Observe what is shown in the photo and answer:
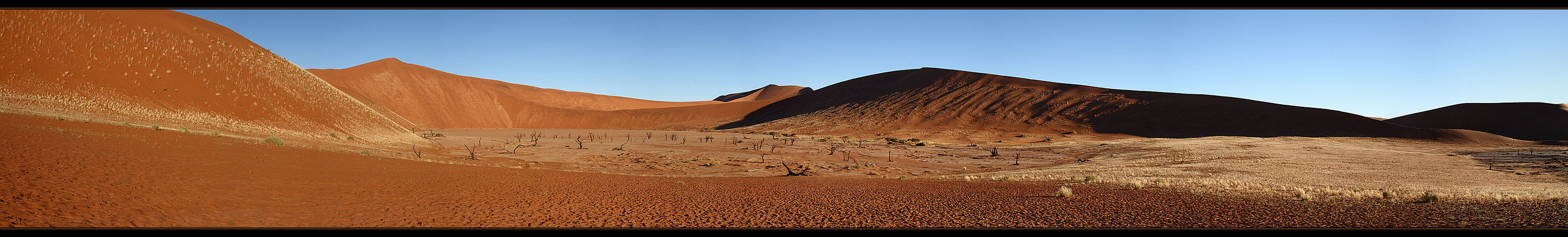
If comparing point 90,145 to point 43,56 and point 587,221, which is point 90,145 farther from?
point 43,56

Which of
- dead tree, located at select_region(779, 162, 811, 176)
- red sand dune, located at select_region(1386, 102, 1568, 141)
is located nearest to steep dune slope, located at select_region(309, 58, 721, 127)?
dead tree, located at select_region(779, 162, 811, 176)

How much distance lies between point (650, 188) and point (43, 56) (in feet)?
107

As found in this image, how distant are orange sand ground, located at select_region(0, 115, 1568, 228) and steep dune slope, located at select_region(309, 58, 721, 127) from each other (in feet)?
236

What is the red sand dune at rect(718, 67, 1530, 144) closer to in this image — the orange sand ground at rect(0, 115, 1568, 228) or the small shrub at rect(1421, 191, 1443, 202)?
the small shrub at rect(1421, 191, 1443, 202)

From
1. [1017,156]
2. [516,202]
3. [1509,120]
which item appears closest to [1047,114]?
[1509,120]

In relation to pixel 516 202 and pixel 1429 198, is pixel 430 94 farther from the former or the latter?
pixel 1429 198

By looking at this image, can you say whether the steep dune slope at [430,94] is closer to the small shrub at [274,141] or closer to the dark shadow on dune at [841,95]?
the dark shadow on dune at [841,95]

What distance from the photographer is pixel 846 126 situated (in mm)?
75625

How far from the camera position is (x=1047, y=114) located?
224ft

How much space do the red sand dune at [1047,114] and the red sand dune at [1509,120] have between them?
9383 millimetres

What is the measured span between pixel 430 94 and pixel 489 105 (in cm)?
1014

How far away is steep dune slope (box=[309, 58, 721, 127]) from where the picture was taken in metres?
84.5

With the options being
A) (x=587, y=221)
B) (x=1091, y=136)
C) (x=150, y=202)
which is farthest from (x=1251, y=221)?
(x=1091, y=136)

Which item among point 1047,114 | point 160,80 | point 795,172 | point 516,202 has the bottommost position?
point 795,172
